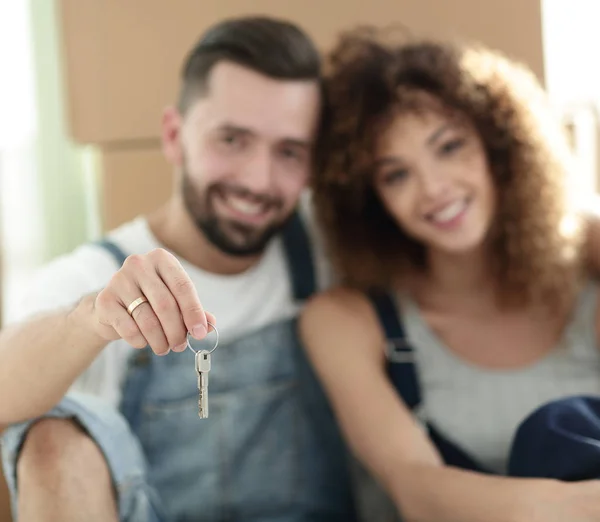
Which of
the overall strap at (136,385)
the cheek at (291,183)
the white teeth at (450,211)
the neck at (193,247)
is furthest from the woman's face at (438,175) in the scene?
the overall strap at (136,385)

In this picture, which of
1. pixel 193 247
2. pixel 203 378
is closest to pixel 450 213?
pixel 193 247

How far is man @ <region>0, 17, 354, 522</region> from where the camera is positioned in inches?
34.5

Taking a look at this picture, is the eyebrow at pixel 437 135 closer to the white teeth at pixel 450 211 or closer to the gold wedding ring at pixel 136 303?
the white teeth at pixel 450 211

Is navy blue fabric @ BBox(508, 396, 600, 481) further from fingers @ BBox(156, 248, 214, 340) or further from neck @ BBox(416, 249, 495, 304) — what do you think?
fingers @ BBox(156, 248, 214, 340)

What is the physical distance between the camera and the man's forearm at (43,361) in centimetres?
66

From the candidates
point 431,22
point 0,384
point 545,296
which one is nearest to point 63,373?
point 0,384

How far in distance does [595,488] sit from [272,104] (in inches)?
21.7

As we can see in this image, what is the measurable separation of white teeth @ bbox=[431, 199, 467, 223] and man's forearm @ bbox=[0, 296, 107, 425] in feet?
1.45

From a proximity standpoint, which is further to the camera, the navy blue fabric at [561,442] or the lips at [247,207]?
the lips at [247,207]

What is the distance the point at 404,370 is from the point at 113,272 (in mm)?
372

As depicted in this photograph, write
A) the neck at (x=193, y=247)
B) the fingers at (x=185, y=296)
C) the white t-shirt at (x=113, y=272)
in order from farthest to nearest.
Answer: the neck at (x=193, y=247), the white t-shirt at (x=113, y=272), the fingers at (x=185, y=296)

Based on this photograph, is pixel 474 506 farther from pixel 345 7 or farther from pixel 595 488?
pixel 345 7

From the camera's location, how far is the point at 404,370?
0.91 meters

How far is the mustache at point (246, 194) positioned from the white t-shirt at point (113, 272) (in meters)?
0.09
